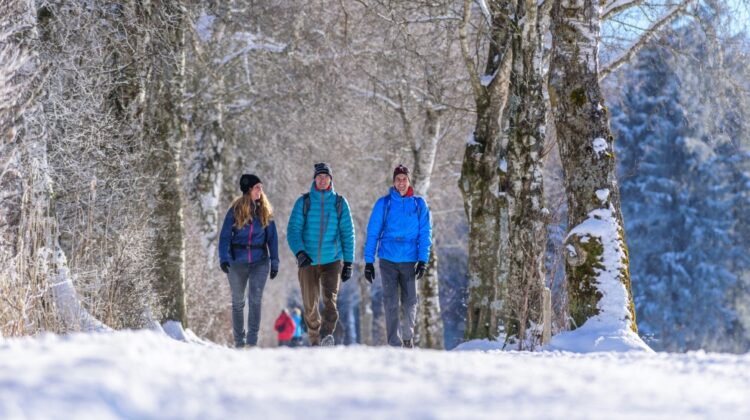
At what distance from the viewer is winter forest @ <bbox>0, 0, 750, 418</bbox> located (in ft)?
27.4

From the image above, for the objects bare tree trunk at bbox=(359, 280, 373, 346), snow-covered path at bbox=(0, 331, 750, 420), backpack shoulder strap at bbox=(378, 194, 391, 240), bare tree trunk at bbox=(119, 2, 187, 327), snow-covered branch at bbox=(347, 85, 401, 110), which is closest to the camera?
snow-covered path at bbox=(0, 331, 750, 420)

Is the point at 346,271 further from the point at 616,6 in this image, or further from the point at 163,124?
the point at 163,124

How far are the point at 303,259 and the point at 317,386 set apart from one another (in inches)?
237

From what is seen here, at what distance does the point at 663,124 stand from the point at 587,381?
35155 millimetres

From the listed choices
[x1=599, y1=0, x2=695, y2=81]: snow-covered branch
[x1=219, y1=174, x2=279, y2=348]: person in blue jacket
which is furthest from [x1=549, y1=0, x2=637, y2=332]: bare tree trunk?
[x1=599, y1=0, x2=695, y2=81]: snow-covered branch

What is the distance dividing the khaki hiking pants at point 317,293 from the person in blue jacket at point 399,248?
54 cm

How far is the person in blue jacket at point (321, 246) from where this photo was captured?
985cm

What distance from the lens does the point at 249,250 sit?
10.1 meters

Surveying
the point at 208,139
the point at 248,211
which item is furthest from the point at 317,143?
the point at 248,211

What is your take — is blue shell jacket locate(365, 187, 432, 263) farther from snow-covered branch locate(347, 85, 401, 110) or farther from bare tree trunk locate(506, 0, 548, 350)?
snow-covered branch locate(347, 85, 401, 110)

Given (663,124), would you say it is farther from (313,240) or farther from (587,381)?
(587,381)

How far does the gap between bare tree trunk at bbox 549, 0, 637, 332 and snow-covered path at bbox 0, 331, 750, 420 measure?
3593 millimetres

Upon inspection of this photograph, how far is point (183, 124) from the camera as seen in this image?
1695 centimetres

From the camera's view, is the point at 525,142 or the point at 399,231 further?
the point at 525,142
